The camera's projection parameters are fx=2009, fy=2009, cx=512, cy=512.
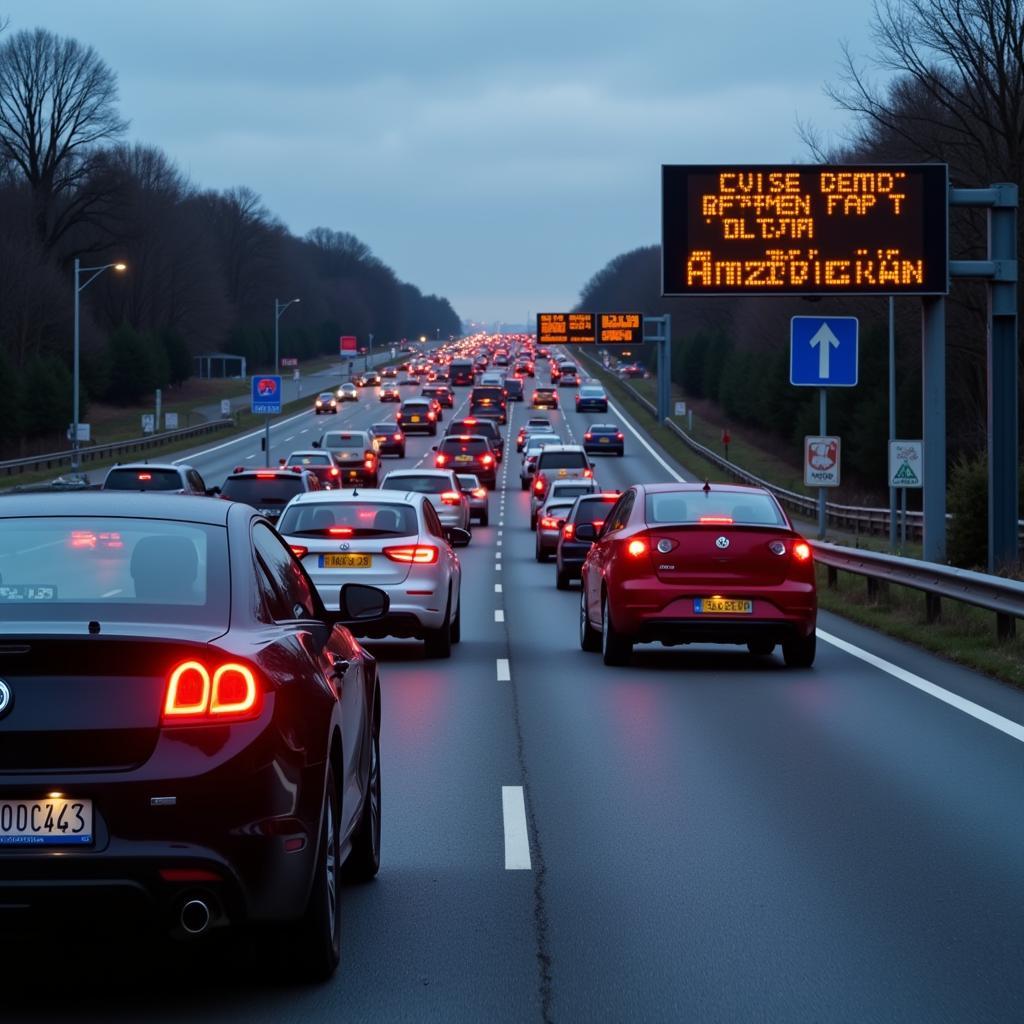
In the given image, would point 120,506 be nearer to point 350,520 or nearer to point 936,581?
point 350,520

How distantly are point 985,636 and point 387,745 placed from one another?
28.3 feet

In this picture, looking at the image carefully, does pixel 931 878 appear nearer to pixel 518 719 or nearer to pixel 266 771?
pixel 266 771

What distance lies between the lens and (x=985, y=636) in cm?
1916

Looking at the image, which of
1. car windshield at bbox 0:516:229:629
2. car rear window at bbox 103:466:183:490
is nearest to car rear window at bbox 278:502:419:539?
car windshield at bbox 0:516:229:629

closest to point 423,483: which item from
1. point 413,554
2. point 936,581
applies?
point 936,581

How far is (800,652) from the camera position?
17625 mm

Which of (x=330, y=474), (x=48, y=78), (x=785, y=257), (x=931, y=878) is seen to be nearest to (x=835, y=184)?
(x=785, y=257)

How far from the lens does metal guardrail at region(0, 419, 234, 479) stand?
6631cm

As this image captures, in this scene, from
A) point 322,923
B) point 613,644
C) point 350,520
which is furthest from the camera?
point 350,520

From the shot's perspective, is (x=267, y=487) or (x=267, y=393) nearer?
(x=267, y=487)

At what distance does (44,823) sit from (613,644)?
12187 millimetres

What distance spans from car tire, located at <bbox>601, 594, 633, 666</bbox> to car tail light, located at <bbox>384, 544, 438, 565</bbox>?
6.06 feet

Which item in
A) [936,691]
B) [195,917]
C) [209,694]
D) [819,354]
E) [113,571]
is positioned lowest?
[936,691]

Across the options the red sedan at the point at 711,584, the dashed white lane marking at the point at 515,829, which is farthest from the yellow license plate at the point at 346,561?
the dashed white lane marking at the point at 515,829
